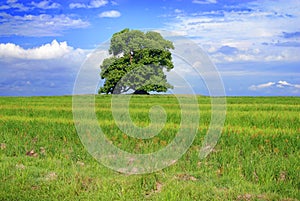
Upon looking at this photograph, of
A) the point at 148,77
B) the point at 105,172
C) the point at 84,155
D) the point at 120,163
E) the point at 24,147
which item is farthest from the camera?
the point at 148,77

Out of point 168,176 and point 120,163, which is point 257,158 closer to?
point 168,176

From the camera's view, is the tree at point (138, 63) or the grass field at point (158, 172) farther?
the tree at point (138, 63)

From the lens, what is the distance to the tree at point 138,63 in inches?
1631

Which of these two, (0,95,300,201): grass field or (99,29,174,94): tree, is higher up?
(99,29,174,94): tree

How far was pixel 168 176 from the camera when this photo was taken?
8.88 meters

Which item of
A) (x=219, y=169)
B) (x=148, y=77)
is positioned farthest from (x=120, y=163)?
(x=148, y=77)

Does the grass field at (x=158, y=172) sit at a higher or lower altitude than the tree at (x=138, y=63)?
lower

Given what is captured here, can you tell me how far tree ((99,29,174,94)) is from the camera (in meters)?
41.4

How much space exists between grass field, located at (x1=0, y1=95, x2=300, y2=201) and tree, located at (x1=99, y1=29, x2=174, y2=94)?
26265 mm

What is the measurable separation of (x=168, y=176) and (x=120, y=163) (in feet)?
6.44

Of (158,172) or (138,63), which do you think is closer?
(158,172)

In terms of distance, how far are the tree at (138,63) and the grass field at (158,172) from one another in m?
26.3

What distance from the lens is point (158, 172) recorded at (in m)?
9.29

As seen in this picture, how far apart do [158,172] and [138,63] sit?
109 feet
